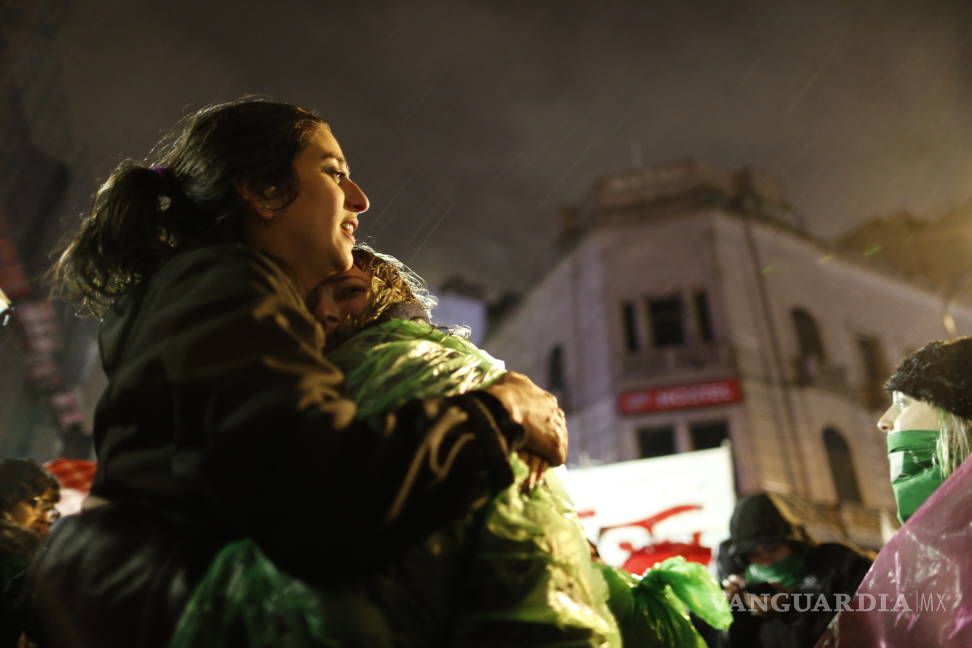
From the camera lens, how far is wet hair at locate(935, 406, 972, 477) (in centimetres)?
244

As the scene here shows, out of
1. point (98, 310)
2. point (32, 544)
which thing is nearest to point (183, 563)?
point (98, 310)

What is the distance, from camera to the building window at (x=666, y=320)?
19.1 meters

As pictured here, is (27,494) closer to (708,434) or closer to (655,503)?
(655,503)

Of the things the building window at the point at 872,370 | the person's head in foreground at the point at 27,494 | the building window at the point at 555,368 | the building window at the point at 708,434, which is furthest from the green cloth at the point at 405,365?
the building window at the point at 872,370

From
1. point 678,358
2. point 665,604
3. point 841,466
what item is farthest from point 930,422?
point 841,466

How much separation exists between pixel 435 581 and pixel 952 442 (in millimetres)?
2232

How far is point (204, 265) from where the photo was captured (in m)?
1.22

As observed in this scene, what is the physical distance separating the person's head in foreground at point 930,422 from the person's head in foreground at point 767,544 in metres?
2.13

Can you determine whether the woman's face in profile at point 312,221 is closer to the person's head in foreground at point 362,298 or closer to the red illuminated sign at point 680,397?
the person's head in foreground at point 362,298

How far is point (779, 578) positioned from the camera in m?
4.57

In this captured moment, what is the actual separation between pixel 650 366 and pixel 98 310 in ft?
57.9

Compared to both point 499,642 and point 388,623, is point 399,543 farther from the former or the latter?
point 499,642

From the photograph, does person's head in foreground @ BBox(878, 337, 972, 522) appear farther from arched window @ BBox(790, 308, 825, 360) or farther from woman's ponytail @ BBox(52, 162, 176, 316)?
arched window @ BBox(790, 308, 825, 360)

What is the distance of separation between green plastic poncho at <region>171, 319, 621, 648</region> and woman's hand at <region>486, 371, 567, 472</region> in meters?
0.06
